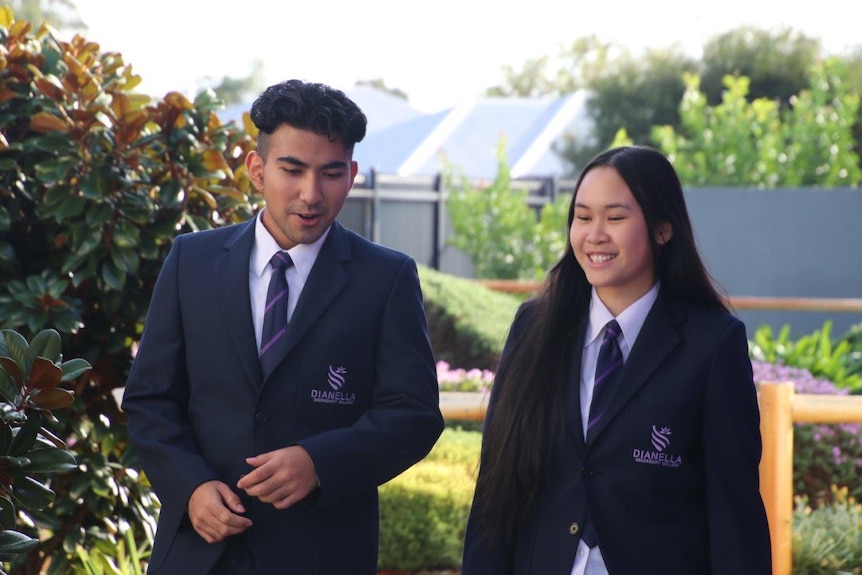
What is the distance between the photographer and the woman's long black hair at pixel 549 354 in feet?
9.80

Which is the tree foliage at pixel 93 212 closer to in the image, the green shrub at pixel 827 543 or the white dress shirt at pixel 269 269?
the white dress shirt at pixel 269 269

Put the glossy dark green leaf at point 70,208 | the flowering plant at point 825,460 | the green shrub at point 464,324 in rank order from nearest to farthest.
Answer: the glossy dark green leaf at point 70,208 < the flowering plant at point 825,460 < the green shrub at point 464,324

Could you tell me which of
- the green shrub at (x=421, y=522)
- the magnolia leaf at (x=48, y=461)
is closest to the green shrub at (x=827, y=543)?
the green shrub at (x=421, y=522)

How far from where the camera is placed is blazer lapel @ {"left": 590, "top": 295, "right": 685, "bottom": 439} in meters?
2.91

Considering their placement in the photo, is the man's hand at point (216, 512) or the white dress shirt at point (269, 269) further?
the white dress shirt at point (269, 269)

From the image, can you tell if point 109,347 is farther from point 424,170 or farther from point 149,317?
point 424,170

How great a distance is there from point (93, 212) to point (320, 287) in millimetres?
1563

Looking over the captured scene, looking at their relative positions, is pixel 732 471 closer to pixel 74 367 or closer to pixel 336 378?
pixel 336 378

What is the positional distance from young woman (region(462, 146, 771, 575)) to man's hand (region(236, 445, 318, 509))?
1.59ft

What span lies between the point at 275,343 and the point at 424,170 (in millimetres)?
28987

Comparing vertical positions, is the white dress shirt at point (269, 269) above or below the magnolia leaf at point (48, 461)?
above

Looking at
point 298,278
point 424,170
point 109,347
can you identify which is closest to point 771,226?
point 109,347

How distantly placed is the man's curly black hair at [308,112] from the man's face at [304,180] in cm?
2

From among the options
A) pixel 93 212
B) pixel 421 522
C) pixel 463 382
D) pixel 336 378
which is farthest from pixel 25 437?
pixel 463 382
